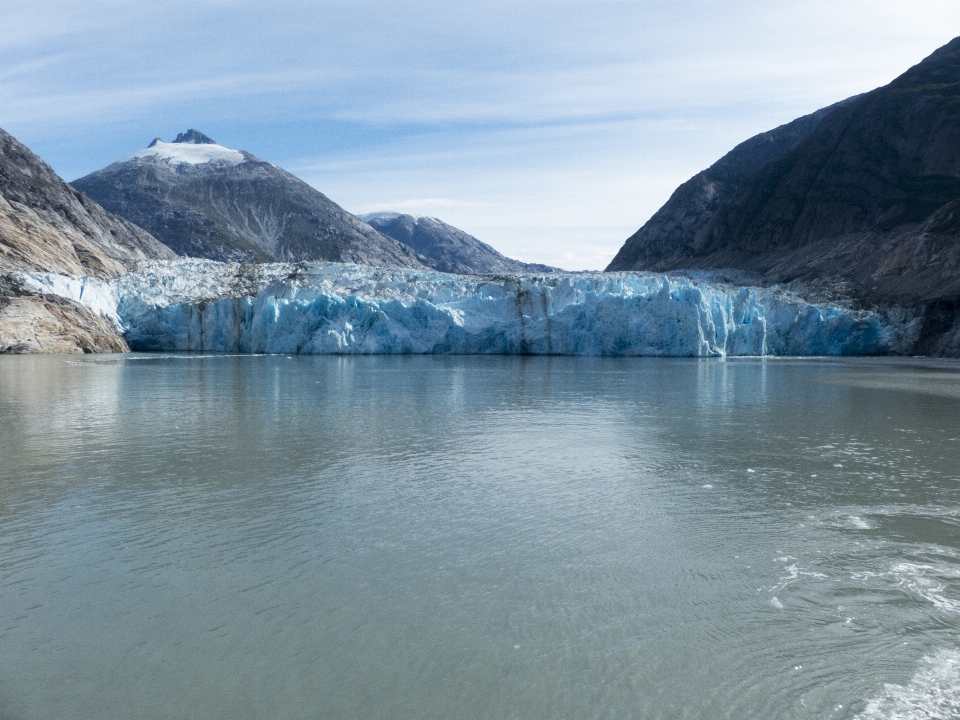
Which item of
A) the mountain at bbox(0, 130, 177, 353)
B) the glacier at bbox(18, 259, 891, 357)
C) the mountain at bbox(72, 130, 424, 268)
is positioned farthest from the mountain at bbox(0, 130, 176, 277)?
the mountain at bbox(72, 130, 424, 268)

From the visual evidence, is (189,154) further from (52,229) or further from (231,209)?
(52,229)

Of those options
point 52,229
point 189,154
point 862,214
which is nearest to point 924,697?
point 52,229

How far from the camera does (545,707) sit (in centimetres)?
396

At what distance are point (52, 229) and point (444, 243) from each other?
11394 cm

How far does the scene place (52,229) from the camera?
4994cm

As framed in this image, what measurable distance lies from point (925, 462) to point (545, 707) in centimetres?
830

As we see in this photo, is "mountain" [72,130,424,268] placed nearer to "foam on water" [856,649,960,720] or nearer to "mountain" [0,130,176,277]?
"mountain" [0,130,176,277]

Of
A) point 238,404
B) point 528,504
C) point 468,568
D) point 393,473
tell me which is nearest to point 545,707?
point 468,568

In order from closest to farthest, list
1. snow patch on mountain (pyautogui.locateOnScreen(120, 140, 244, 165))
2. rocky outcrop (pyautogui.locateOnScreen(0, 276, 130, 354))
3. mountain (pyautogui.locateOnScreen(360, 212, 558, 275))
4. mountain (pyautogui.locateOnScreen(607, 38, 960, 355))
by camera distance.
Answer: rocky outcrop (pyautogui.locateOnScreen(0, 276, 130, 354))
mountain (pyautogui.locateOnScreen(607, 38, 960, 355))
snow patch on mountain (pyautogui.locateOnScreen(120, 140, 244, 165))
mountain (pyautogui.locateOnScreen(360, 212, 558, 275))

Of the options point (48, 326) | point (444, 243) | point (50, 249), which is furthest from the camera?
point (444, 243)

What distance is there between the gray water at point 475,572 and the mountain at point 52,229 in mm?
36369

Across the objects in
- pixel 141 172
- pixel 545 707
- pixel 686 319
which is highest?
pixel 141 172

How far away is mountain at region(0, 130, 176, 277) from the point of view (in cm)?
4375

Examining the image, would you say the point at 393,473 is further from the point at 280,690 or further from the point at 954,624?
the point at 954,624
